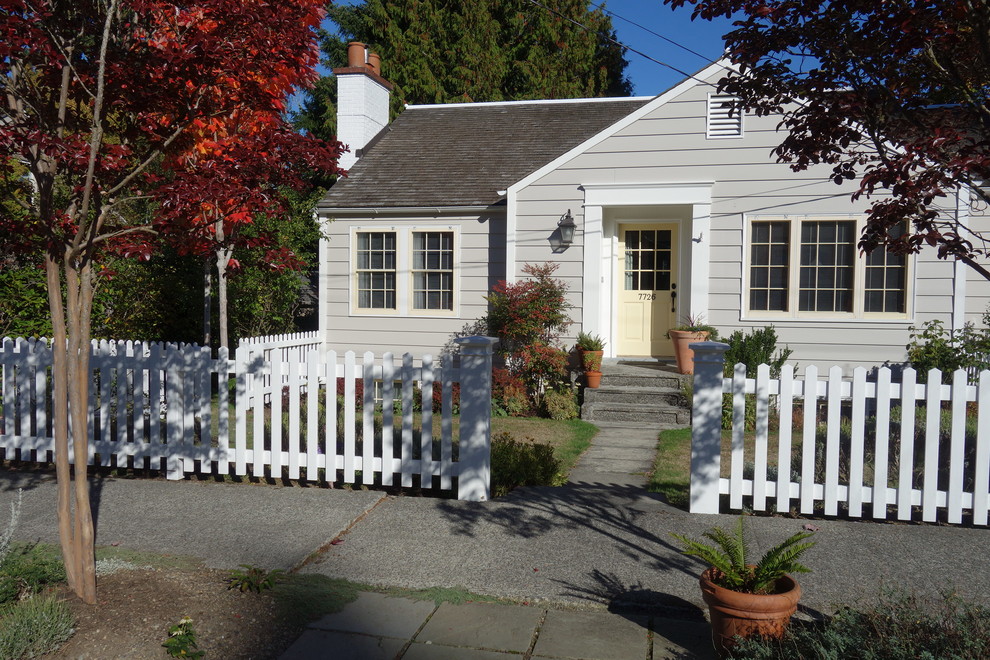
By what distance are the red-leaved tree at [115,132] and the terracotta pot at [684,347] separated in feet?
23.2

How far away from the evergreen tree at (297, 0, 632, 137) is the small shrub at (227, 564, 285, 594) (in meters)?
22.6

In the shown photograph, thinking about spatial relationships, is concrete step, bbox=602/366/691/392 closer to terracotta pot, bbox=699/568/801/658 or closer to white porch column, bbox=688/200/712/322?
white porch column, bbox=688/200/712/322

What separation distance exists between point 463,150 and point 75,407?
36.4 feet

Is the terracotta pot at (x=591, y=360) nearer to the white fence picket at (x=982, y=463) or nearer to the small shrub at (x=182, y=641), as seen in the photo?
the white fence picket at (x=982, y=463)

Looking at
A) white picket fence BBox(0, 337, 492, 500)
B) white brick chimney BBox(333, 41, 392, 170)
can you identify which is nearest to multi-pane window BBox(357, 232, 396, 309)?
white brick chimney BBox(333, 41, 392, 170)

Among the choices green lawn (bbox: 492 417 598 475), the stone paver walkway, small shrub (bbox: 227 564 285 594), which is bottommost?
the stone paver walkway

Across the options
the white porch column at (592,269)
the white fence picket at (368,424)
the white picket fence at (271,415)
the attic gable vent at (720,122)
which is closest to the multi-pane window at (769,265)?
the attic gable vent at (720,122)

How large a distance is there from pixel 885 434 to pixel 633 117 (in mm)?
7204

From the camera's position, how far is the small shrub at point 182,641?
11.8ft

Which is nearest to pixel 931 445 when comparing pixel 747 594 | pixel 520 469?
pixel 747 594

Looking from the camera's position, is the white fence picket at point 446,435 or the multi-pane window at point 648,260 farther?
the multi-pane window at point 648,260

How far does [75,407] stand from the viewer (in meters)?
4.12

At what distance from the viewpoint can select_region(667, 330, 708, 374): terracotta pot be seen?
11.1 metres

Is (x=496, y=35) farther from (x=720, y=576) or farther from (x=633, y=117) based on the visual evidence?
(x=720, y=576)
